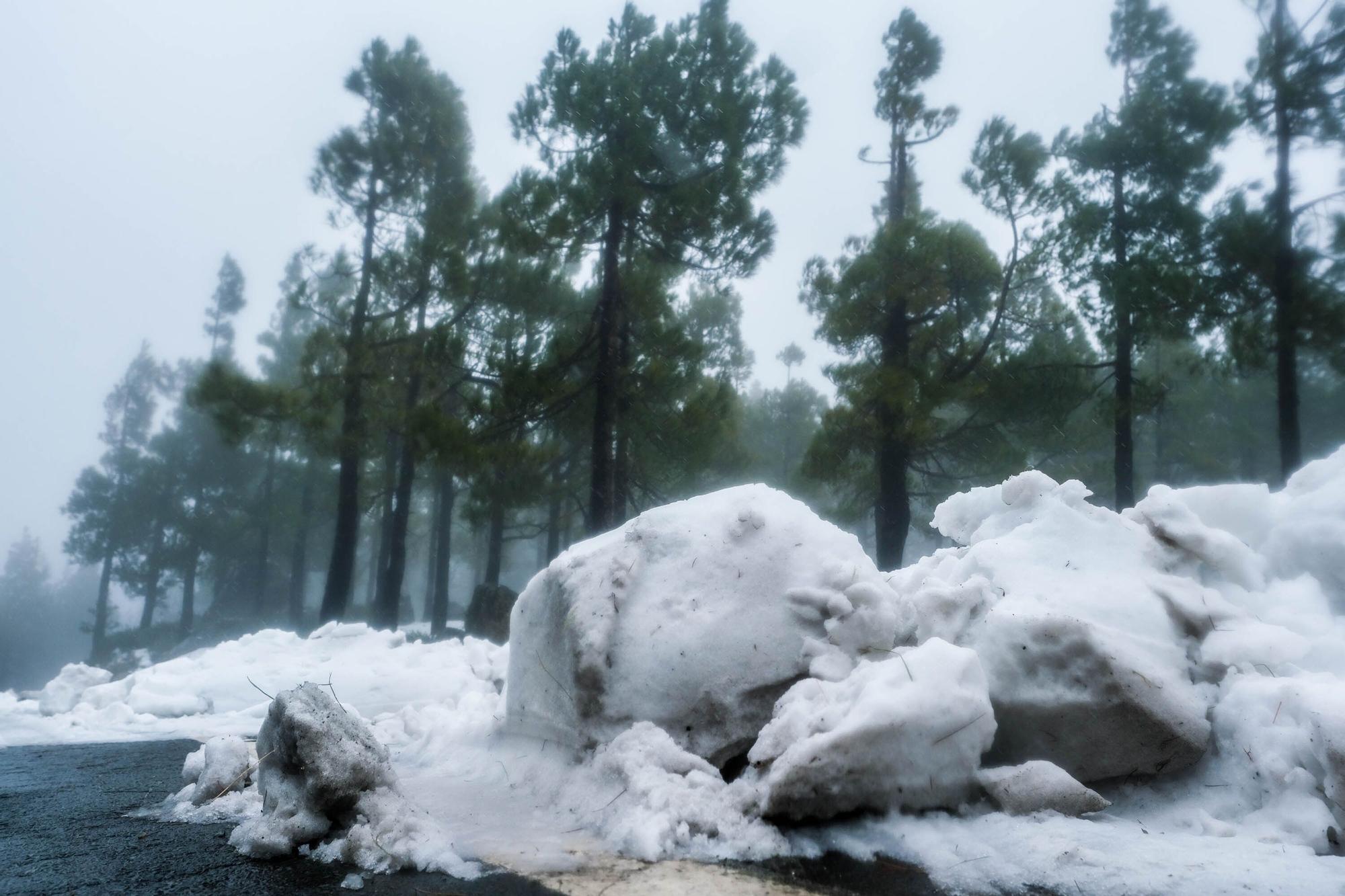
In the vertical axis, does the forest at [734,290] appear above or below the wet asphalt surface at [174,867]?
above

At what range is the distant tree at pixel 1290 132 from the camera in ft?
31.1

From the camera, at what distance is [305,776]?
2.56m

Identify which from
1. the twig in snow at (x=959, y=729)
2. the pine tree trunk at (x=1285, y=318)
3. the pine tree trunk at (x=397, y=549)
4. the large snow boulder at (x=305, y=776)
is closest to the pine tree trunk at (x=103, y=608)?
the pine tree trunk at (x=397, y=549)

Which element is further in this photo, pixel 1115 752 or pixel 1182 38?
pixel 1182 38

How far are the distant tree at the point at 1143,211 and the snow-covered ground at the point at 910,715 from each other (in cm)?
835

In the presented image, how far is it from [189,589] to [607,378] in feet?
69.0

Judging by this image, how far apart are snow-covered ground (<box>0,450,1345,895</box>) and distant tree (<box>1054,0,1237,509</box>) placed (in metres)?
8.35

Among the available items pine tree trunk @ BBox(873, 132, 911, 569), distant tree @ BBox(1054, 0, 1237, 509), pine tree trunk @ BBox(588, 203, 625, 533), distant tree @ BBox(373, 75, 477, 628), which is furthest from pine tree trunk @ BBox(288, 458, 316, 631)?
distant tree @ BBox(1054, 0, 1237, 509)

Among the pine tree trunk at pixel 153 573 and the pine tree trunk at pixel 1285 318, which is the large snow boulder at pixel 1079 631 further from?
the pine tree trunk at pixel 153 573

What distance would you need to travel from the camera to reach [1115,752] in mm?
2680

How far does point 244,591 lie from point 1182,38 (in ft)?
99.3

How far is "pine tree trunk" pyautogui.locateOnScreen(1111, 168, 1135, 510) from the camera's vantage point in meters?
10.8

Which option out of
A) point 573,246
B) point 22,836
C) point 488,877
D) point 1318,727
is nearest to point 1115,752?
point 1318,727

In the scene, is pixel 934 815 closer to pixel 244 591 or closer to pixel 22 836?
pixel 22 836
